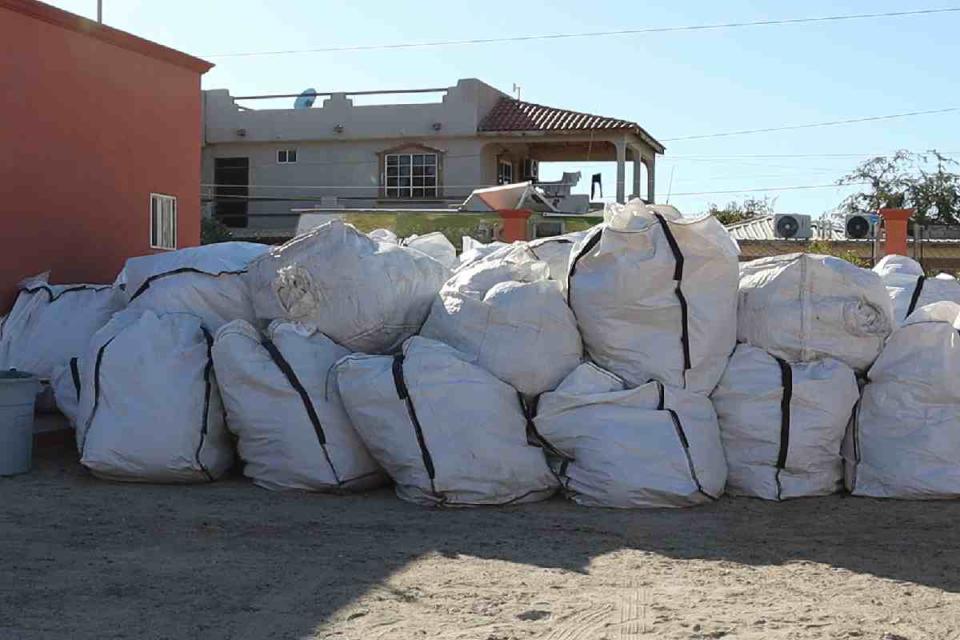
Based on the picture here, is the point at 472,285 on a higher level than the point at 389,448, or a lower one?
higher

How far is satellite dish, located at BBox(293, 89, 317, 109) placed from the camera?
3022 cm

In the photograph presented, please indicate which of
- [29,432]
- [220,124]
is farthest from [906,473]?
[220,124]

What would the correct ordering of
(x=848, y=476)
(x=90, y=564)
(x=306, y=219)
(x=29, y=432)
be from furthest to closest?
(x=306, y=219), (x=29, y=432), (x=848, y=476), (x=90, y=564)

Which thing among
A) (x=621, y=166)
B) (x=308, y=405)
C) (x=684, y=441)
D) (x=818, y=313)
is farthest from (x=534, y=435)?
(x=621, y=166)

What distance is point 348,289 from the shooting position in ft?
19.4

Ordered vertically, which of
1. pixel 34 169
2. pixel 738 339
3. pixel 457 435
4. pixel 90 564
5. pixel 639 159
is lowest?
pixel 90 564

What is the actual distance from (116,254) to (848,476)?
618cm

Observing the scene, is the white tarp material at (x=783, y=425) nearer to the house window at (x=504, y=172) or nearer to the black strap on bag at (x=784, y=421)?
the black strap on bag at (x=784, y=421)

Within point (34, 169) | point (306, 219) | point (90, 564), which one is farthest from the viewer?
point (306, 219)

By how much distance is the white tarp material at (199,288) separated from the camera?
6504 mm

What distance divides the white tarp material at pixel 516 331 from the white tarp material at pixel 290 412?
0.61 m

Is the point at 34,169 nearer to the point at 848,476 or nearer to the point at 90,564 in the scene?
the point at 90,564

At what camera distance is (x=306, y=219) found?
61.5 ft

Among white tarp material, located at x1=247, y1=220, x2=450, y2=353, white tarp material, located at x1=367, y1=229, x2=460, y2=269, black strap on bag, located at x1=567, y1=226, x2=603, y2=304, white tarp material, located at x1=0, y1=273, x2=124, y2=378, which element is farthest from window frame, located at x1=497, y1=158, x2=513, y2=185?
black strap on bag, located at x1=567, y1=226, x2=603, y2=304
